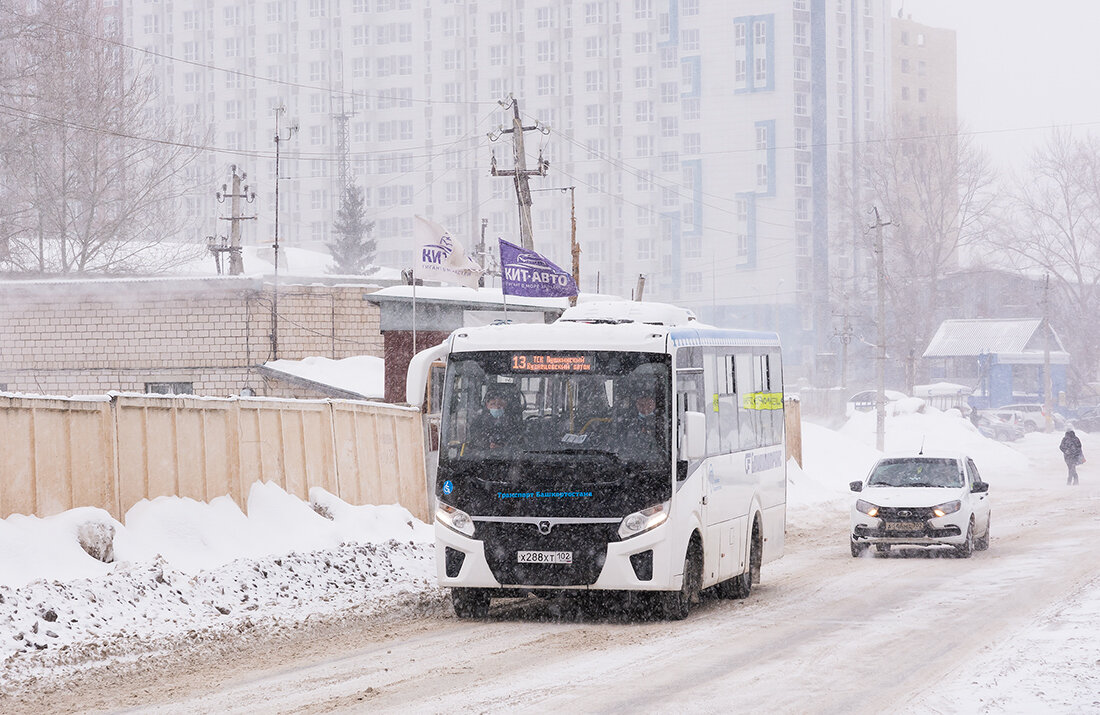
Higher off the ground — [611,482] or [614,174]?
[614,174]

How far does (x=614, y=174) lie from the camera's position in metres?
138

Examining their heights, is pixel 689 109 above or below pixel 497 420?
above

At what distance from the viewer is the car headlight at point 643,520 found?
13.4 m

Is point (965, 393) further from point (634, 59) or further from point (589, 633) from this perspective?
point (589, 633)

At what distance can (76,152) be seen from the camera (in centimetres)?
5812

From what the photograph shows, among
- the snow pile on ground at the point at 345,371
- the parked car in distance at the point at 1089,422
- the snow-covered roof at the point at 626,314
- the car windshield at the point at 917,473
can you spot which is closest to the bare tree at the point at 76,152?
the snow pile on ground at the point at 345,371

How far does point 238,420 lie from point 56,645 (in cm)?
687

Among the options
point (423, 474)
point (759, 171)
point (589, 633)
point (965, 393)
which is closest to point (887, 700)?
→ point (589, 633)

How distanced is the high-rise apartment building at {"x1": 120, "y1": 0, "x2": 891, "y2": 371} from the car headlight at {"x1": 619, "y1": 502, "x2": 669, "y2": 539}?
377 ft

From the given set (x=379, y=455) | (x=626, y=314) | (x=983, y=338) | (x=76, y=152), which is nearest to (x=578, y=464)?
(x=626, y=314)

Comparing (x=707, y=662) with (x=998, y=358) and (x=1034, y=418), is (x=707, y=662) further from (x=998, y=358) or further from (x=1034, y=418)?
(x=998, y=358)

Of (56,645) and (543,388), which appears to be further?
(543,388)

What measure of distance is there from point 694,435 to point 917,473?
9.99m

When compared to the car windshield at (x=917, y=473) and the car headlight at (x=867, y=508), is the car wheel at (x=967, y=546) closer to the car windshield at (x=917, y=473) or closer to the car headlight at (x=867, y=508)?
the car windshield at (x=917, y=473)
